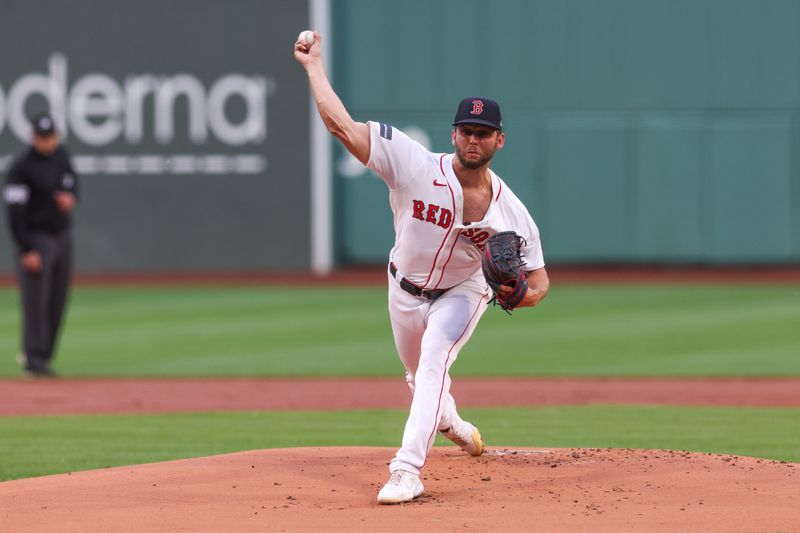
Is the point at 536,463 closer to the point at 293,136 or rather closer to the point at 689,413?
the point at 689,413

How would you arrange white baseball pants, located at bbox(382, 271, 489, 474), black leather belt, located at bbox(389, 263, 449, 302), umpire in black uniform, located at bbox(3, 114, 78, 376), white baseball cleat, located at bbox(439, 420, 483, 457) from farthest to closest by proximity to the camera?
umpire in black uniform, located at bbox(3, 114, 78, 376)
white baseball cleat, located at bbox(439, 420, 483, 457)
black leather belt, located at bbox(389, 263, 449, 302)
white baseball pants, located at bbox(382, 271, 489, 474)

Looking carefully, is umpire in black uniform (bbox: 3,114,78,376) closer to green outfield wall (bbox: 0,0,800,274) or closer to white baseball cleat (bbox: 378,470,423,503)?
white baseball cleat (bbox: 378,470,423,503)

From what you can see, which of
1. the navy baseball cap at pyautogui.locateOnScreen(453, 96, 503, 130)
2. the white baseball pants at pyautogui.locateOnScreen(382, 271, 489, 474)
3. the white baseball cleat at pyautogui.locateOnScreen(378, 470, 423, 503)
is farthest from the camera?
the navy baseball cap at pyautogui.locateOnScreen(453, 96, 503, 130)

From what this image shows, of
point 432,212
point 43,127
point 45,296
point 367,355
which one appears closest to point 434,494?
point 432,212

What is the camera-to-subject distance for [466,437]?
702 centimetres

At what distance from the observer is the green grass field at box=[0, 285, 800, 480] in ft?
27.2

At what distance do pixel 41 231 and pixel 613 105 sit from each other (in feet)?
39.8

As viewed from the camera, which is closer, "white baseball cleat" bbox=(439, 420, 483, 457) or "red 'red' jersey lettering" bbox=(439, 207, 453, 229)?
"red 'red' jersey lettering" bbox=(439, 207, 453, 229)

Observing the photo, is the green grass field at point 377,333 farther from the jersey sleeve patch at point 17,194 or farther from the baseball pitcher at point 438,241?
the baseball pitcher at point 438,241

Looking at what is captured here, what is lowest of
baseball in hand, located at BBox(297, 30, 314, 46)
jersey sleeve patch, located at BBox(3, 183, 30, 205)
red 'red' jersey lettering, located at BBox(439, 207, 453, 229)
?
jersey sleeve patch, located at BBox(3, 183, 30, 205)

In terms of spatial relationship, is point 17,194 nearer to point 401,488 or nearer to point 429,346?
point 429,346

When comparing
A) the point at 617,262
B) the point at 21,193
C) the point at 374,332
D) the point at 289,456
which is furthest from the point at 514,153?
the point at 289,456

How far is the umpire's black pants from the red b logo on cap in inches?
242

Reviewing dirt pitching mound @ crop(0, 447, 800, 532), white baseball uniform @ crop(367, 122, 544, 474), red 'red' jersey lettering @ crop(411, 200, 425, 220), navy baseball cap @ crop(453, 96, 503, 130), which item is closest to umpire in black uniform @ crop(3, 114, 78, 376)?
dirt pitching mound @ crop(0, 447, 800, 532)
